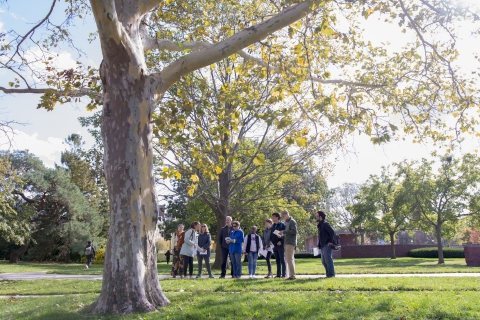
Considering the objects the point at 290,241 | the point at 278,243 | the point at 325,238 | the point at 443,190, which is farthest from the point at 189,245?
the point at 443,190

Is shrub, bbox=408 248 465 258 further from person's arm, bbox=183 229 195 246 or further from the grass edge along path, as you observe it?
the grass edge along path

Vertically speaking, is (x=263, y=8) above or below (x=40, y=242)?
above

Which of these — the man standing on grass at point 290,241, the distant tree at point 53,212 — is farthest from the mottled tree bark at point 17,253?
the man standing on grass at point 290,241

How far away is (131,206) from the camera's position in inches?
284

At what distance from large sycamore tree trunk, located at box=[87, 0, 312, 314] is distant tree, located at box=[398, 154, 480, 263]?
25.3 m

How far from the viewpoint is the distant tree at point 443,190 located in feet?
95.0

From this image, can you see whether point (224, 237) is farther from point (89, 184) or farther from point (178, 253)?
point (89, 184)

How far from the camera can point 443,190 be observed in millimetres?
29562

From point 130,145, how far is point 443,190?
27246 millimetres

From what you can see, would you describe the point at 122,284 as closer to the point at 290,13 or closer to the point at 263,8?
the point at 290,13

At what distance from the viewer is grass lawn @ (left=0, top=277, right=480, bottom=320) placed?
6.72 m

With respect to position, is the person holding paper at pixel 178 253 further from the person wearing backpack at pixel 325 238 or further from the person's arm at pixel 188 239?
the person wearing backpack at pixel 325 238

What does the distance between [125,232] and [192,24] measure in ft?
26.3

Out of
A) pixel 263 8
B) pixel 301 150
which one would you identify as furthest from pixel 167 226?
pixel 263 8
